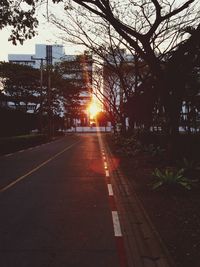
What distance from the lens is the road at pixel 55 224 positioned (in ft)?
20.4

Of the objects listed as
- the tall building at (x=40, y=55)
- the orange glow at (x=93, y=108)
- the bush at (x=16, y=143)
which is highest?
the tall building at (x=40, y=55)

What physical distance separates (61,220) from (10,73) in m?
61.0

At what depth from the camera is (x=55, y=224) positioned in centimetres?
834

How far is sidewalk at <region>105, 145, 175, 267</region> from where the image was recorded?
6129mm

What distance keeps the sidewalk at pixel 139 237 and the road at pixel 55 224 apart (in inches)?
10.9

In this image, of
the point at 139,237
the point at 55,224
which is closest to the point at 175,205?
the point at 139,237

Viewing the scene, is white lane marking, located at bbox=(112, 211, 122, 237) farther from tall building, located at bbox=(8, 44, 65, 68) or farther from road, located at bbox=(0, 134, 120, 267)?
tall building, located at bbox=(8, 44, 65, 68)

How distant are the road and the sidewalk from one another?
0.91 ft

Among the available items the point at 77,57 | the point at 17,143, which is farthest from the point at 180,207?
the point at 77,57

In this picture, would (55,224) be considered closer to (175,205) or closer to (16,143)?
(175,205)

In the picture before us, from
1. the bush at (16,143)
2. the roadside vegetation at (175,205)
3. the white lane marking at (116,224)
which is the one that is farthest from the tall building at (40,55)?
the white lane marking at (116,224)

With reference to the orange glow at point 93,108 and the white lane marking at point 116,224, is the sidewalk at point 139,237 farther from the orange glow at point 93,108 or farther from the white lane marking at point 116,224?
the orange glow at point 93,108

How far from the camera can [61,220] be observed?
8.71 m

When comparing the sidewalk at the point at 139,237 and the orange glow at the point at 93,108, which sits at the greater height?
the orange glow at the point at 93,108
